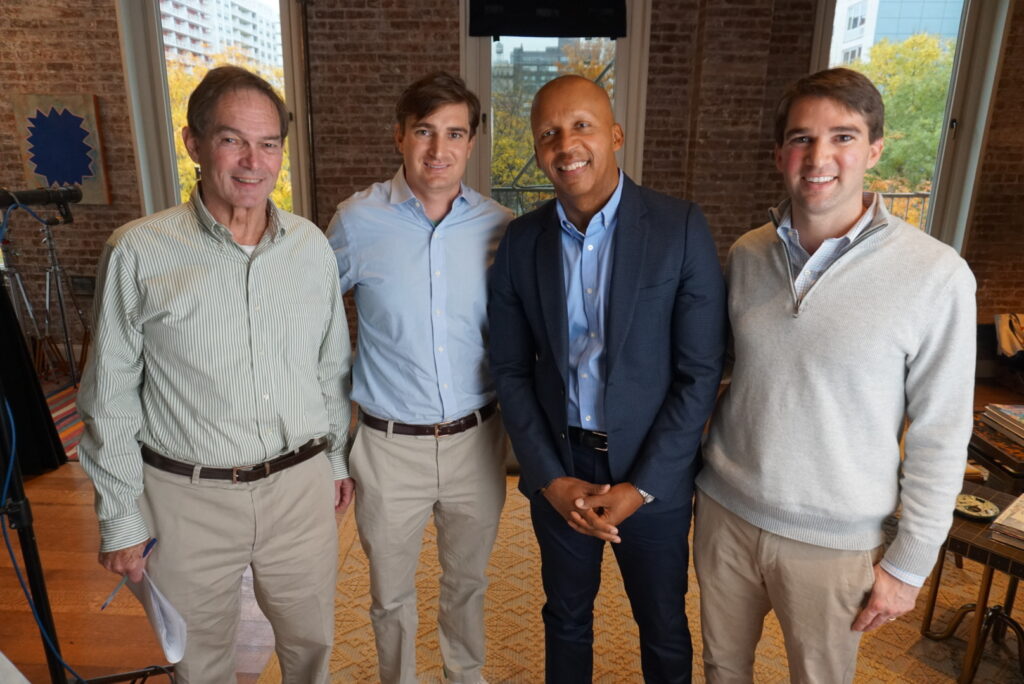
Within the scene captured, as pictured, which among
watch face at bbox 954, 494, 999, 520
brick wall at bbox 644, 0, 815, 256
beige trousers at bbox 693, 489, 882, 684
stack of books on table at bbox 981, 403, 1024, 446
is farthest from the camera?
brick wall at bbox 644, 0, 815, 256

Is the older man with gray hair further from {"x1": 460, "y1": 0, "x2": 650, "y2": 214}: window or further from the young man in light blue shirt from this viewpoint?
{"x1": 460, "y1": 0, "x2": 650, "y2": 214}: window

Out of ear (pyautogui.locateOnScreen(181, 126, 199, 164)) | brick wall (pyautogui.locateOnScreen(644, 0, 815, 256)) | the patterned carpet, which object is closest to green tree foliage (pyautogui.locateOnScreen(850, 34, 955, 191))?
brick wall (pyautogui.locateOnScreen(644, 0, 815, 256))

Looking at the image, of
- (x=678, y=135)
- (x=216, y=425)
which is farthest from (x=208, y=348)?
(x=678, y=135)

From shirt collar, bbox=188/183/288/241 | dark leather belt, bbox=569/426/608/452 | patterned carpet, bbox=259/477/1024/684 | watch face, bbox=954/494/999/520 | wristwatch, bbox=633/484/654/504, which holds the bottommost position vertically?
patterned carpet, bbox=259/477/1024/684

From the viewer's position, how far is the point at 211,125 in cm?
154

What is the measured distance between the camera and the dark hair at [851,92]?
138 centimetres

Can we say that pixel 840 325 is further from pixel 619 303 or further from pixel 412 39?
pixel 412 39

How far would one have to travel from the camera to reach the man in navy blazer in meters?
1.60

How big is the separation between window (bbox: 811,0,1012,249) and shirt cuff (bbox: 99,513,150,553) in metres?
5.88

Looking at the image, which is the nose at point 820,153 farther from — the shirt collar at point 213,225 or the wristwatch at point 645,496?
the shirt collar at point 213,225

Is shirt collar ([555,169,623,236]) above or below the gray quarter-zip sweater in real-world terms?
above

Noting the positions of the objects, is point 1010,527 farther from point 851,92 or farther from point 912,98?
point 912,98

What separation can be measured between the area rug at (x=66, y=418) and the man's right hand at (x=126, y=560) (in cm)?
301

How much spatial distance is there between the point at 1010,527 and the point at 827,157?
1.41 metres
